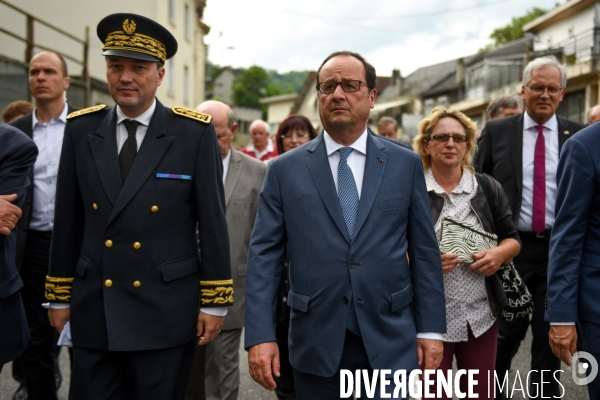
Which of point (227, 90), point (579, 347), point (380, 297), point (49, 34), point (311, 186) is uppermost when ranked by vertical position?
point (227, 90)

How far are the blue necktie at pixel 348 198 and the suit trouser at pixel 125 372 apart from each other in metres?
0.95

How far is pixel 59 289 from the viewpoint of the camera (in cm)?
355

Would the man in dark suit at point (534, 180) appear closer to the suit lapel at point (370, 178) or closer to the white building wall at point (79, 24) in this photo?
the suit lapel at point (370, 178)

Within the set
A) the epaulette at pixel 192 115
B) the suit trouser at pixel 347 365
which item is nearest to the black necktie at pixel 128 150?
the epaulette at pixel 192 115

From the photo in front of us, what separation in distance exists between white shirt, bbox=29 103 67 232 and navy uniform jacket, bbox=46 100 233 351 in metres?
1.66

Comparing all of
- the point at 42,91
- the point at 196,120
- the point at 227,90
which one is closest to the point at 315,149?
the point at 196,120

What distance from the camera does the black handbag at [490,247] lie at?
170 inches

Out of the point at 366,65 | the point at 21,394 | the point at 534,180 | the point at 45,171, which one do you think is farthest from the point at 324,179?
the point at 21,394

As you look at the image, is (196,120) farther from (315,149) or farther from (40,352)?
(40,352)

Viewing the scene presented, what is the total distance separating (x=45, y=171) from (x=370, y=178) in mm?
3091

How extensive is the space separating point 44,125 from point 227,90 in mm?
110741

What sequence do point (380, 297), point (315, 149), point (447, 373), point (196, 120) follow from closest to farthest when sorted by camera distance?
point (380, 297) → point (315, 149) → point (196, 120) → point (447, 373)

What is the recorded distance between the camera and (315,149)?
A: 133 inches

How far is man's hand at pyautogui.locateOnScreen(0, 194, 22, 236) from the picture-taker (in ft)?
11.6
